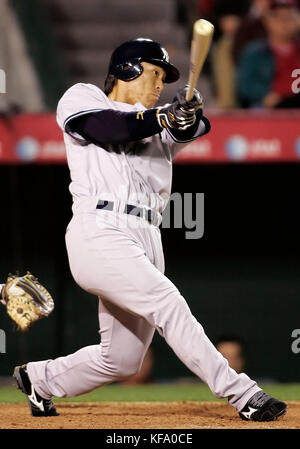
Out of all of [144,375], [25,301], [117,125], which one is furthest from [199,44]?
[144,375]

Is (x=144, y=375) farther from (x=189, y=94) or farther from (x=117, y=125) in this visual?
(x=189, y=94)

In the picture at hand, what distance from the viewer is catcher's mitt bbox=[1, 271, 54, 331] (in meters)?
3.47

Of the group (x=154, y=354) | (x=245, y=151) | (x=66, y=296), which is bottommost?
(x=154, y=354)

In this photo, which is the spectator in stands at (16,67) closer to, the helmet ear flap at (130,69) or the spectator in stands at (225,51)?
the spectator in stands at (225,51)

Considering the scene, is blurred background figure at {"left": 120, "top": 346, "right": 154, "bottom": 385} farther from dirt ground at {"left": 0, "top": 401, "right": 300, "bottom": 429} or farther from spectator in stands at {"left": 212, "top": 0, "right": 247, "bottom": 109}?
dirt ground at {"left": 0, "top": 401, "right": 300, "bottom": 429}

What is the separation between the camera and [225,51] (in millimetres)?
7266

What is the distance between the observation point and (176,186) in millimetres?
7145

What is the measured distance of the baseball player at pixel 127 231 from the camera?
3248mm

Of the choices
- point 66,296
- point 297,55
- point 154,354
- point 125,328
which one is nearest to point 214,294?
point 154,354

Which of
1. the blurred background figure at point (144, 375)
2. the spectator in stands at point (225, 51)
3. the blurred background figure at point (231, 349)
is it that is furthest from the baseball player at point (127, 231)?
the spectator in stands at point (225, 51)

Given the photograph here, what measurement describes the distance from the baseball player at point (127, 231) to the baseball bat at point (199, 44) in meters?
0.07

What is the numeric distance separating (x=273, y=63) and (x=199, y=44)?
12.7 ft

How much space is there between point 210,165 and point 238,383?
410 centimetres

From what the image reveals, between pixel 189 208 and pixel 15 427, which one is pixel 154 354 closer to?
pixel 189 208
